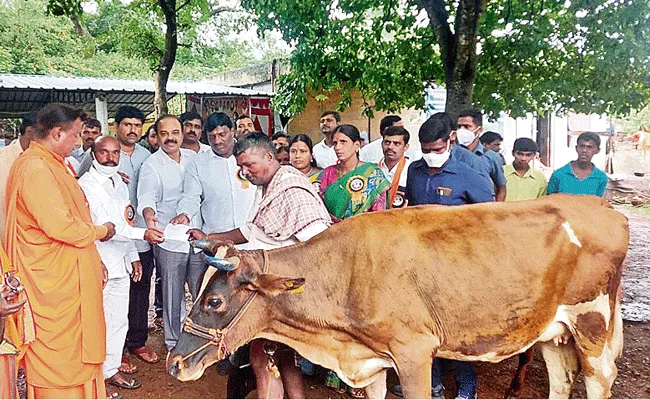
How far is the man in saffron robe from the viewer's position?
368 cm

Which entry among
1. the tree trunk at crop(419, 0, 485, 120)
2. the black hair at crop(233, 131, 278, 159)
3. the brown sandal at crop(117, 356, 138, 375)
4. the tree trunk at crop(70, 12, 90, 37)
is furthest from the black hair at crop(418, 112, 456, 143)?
the tree trunk at crop(70, 12, 90, 37)

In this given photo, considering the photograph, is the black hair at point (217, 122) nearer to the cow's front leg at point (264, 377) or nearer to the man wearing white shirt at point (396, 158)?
the man wearing white shirt at point (396, 158)

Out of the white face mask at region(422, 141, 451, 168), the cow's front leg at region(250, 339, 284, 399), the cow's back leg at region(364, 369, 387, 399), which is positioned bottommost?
the cow's back leg at region(364, 369, 387, 399)

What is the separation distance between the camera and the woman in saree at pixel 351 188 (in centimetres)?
439

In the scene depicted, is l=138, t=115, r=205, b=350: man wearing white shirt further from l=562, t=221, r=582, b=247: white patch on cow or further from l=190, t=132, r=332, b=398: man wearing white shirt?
l=562, t=221, r=582, b=247: white patch on cow

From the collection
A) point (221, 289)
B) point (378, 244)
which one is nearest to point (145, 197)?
point (221, 289)

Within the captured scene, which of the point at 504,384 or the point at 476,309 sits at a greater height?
the point at 476,309

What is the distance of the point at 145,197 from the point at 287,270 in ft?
7.77

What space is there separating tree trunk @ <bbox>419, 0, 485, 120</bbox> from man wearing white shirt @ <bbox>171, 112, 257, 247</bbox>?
2712 millimetres

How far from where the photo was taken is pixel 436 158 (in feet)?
13.6

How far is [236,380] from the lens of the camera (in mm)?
4227

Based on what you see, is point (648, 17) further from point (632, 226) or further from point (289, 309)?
point (632, 226)

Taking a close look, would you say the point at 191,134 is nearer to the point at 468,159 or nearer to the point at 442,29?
the point at 468,159

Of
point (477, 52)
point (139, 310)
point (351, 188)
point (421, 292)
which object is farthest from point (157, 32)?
point (421, 292)
